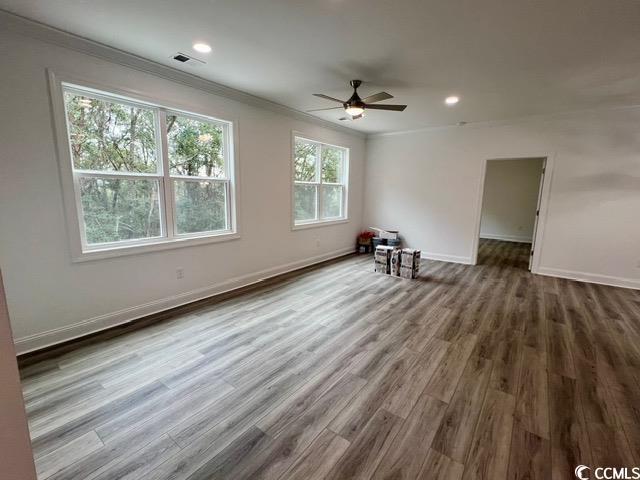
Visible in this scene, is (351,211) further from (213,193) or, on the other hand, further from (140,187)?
(140,187)

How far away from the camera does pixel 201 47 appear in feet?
8.63

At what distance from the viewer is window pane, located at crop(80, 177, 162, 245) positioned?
276 centimetres

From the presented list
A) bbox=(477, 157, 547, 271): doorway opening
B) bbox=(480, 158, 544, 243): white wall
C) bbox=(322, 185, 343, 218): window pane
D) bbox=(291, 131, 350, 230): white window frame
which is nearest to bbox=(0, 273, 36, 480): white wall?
bbox=(291, 131, 350, 230): white window frame

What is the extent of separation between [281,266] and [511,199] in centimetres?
736

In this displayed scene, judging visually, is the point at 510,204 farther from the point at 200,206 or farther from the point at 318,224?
the point at 200,206

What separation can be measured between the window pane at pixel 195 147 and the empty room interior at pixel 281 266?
3 cm

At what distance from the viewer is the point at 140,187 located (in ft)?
10.1

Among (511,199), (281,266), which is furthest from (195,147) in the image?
(511,199)

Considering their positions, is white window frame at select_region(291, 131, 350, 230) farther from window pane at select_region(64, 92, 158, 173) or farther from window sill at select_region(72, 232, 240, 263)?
window pane at select_region(64, 92, 158, 173)

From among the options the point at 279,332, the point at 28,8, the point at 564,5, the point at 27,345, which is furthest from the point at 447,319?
the point at 28,8

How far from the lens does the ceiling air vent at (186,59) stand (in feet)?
9.15

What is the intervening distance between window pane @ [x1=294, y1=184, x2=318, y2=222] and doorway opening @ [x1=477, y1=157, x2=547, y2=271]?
481cm

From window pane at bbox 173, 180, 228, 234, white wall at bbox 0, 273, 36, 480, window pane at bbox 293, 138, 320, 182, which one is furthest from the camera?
window pane at bbox 293, 138, 320, 182

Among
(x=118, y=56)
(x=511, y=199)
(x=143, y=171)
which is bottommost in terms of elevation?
(x=511, y=199)
